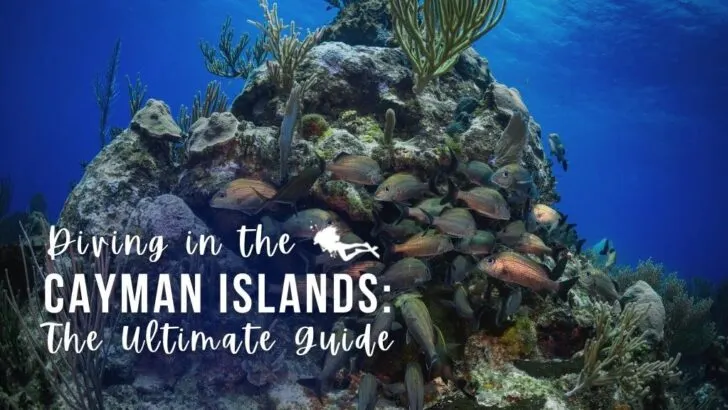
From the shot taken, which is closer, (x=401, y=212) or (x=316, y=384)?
(x=316, y=384)

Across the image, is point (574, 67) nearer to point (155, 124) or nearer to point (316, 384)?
point (155, 124)

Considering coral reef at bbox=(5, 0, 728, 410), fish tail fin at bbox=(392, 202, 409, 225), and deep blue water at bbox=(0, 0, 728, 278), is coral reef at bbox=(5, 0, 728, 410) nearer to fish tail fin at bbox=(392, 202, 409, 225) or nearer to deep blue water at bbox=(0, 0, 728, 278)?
fish tail fin at bbox=(392, 202, 409, 225)

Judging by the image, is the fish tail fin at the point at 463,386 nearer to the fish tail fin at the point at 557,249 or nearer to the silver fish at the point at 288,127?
the fish tail fin at the point at 557,249

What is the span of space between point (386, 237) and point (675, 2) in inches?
997

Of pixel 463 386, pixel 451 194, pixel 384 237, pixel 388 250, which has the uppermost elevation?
pixel 451 194

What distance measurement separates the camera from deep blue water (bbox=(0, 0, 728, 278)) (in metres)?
25.9

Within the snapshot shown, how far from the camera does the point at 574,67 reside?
111 ft

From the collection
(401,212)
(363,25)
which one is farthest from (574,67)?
(401,212)

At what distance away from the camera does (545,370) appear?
392cm

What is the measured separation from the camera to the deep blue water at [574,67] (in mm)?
25866

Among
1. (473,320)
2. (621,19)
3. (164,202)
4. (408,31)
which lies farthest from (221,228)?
(621,19)

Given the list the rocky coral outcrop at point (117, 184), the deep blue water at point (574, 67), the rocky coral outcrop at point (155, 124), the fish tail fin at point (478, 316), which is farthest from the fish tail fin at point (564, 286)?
the deep blue water at point (574, 67)

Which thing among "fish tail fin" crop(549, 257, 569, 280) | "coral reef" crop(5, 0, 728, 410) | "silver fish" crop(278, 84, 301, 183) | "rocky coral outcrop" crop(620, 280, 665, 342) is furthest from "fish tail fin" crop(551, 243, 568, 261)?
"silver fish" crop(278, 84, 301, 183)

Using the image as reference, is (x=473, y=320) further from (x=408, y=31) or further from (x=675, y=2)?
(x=675, y=2)
